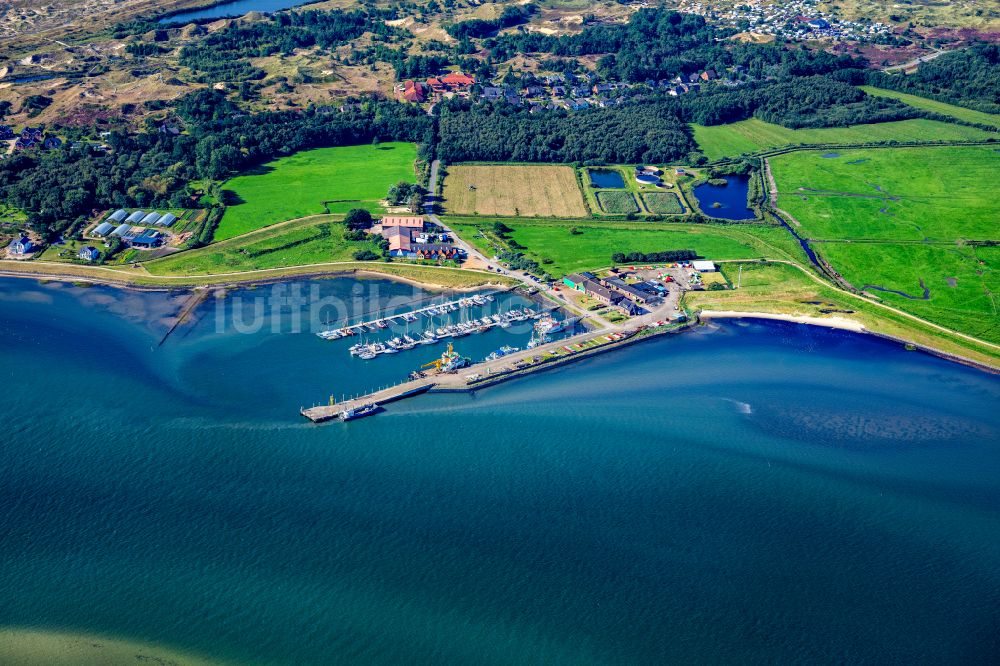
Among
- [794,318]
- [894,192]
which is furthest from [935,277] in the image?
[894,192]

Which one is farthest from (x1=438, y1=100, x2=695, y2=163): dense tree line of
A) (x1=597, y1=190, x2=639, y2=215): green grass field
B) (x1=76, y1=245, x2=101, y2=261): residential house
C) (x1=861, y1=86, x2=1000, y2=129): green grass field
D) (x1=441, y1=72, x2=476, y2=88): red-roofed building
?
(x1=76, y1=245, x2=101, y2=261): residential house

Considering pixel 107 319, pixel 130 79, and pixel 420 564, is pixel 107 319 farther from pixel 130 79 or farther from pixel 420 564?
pixel 130 79

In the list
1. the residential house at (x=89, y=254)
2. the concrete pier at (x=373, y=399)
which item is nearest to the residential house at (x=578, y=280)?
the concrete pier at (x=373, y=399)

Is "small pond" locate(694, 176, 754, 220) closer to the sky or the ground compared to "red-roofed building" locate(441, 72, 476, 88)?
closer to the ground

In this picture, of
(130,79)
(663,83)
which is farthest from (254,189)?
(663,83)

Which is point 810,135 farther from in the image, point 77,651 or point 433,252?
point 77,651

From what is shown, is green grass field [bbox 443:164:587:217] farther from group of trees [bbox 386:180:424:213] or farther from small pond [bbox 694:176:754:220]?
small pond [bbox 694:176:754:220]

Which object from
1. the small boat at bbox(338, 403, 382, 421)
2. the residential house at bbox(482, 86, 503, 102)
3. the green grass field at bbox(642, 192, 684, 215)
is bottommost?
the small boat at bbox(338, 403, 382, 421)
